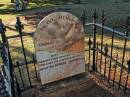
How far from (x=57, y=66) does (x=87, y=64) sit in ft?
4.59

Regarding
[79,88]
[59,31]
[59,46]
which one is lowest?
[79,88]

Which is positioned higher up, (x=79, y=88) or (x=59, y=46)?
(x=59, y=46)

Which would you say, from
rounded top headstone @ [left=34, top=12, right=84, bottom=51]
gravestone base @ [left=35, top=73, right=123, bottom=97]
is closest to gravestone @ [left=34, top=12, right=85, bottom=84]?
rounded top headstone @ [left=34, top=12, right=84, bottom=51]

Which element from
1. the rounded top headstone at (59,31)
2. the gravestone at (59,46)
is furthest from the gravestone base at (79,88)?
the rounded top headstone at (59,31)

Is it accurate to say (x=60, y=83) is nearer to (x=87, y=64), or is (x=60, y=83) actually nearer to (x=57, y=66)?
(x=57, y=66)

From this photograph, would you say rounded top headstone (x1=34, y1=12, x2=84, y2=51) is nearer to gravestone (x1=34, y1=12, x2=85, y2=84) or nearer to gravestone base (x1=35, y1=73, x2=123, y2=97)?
gravestone (x1=34, y1=12, x2=85, y2=84)

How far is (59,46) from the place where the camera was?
497 centimetres

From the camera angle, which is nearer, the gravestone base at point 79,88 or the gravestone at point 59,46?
the gravestone at point 59,46

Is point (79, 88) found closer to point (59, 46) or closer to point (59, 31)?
point (59, 46)

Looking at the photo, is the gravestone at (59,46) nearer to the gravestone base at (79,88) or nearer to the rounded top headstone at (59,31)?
the rounded top headstone at (59,31)

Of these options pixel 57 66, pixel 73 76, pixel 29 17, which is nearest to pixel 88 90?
pixel 73 76

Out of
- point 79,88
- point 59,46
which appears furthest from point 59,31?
point 79,88

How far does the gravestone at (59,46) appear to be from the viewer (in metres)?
4.73

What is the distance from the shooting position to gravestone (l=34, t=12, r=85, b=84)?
15.5 ft
